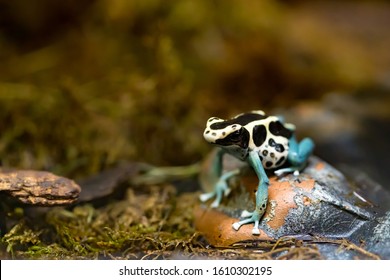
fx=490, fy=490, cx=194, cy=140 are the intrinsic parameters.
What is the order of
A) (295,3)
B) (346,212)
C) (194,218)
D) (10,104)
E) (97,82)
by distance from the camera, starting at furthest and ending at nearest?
(295,3) < (97,82) < (10,104) < (194,218) < (346,212)

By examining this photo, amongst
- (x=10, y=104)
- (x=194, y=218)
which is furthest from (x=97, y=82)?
(x=194, y=218)

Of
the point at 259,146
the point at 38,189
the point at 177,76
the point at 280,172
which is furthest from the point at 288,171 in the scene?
the point at 177,76

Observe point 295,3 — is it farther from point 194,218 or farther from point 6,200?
point 6,200

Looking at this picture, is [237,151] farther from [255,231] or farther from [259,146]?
[255,231]

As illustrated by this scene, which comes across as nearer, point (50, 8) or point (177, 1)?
point (177, 1)

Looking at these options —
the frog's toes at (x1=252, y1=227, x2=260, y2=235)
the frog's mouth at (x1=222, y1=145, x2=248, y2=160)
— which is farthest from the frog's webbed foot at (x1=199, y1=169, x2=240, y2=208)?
the frog's toes at (x1=252, y1=227, x2=260, y2=235)

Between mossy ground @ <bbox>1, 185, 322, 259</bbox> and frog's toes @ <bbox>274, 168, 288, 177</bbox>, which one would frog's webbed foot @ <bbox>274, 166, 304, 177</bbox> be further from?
mossy ground @ <bbox>1, 185, 322, 259</bbox>

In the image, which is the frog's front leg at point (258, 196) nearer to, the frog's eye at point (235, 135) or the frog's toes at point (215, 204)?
the frog's eye at point (235, 135)
